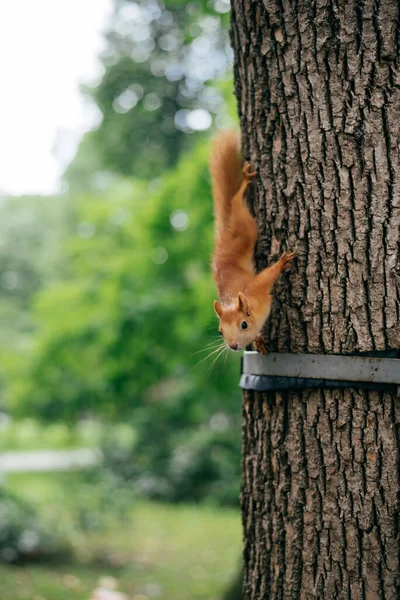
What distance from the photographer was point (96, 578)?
6.23 m

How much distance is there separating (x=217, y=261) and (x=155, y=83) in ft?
53.2

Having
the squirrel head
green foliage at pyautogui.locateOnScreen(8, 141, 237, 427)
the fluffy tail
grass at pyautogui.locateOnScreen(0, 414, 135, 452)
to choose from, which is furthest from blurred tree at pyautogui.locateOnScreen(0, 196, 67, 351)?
the squirrel head

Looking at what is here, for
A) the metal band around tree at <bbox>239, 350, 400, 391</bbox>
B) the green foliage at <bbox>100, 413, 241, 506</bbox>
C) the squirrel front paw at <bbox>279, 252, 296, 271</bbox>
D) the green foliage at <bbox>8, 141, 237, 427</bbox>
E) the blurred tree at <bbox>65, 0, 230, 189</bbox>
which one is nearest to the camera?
the metal band around tree at <bbox>239, 350, 400, 391</bbox>

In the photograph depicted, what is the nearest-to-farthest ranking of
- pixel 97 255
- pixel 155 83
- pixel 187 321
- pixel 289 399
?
pixel 289 399, pixel 187 321, pixel 97 255, pixel 155 83

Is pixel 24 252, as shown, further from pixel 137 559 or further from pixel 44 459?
pixel 137 559

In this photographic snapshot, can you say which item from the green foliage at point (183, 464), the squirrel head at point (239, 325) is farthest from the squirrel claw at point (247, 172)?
the green foliage at point (183, 464)

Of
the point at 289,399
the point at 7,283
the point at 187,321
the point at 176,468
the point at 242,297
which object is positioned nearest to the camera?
the point at 242,297

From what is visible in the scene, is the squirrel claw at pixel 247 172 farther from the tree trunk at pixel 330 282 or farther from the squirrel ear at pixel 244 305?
the squirrel ear at pixel 244 305

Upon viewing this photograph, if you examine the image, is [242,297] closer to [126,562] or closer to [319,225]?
[319,225]

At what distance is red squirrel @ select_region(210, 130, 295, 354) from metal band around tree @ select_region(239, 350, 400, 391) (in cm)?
7

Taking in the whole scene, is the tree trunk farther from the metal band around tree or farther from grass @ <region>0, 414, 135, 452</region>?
grass @ <region>0, 414, 135, 452</region>

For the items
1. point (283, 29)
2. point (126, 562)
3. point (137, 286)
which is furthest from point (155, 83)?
point (283, 29)

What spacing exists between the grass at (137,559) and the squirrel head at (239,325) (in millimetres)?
4466

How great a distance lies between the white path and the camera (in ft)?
42.7
